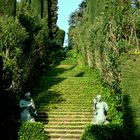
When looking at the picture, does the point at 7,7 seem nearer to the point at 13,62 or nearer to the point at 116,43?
the point at 13,62

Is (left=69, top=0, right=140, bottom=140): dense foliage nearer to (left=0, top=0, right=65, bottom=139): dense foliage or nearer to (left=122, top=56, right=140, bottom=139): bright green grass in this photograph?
(left=122, top=56, right=140, bottom=139): bright green grass

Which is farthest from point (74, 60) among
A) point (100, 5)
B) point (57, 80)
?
point (57, 80)

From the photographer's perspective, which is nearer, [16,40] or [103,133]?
[103,133]

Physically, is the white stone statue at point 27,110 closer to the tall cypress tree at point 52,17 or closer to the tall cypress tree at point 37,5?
the tall cypress tree at point 37,5

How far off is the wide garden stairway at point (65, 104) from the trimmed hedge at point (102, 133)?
1.94m

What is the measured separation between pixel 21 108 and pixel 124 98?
178 inches

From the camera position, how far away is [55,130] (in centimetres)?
1842

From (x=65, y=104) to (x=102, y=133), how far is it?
5.91m

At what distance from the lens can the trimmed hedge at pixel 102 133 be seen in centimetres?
1584

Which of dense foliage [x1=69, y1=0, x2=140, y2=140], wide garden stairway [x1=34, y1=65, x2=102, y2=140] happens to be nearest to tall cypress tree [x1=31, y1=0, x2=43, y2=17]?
wide garden stairway [x1=34, y1=65, x2=102, y2=140]

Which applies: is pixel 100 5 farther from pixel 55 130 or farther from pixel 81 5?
pixel 81 5

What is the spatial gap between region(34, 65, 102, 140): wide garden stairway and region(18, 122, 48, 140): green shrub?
4.26 feet

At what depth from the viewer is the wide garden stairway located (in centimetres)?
1858

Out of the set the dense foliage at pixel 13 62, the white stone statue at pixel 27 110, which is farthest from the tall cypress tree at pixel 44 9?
the white stone statue at pixel 27 110
